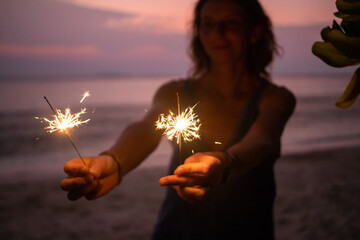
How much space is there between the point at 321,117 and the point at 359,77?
1998 cm

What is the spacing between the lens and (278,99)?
2502mm

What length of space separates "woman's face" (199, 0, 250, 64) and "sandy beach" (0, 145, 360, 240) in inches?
168

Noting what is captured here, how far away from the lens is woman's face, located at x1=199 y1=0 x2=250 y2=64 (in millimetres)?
2434

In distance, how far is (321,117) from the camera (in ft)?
61.2

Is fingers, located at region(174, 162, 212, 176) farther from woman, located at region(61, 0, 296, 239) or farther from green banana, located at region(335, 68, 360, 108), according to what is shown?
woman, located at region(61, 0, 296, 239)

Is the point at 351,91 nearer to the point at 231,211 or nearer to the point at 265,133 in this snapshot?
the point at 265,133

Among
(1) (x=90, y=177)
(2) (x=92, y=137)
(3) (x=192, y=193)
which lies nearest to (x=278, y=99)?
(3) (x=192, y=193)

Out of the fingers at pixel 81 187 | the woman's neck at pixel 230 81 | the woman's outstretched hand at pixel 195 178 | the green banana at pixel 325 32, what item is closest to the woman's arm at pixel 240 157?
the woman's outstretched hand at pixel 195 178

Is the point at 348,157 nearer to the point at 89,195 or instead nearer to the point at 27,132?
the point at 89,195

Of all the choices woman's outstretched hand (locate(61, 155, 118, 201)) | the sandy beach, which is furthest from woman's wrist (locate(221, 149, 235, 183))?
the sandy beach

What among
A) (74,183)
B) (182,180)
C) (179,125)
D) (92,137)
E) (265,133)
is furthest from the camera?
(92,137)

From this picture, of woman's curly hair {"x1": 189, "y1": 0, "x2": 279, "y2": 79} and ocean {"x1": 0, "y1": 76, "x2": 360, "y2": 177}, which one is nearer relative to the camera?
woman's curly hair {"x1": 189, "y1": 0, "x2": 279, "y2": 79}

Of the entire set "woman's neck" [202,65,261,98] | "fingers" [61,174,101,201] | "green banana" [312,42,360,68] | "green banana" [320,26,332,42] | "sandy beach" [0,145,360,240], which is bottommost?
"sandy beach" [0,145,360,240]

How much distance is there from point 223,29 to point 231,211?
158 cm
